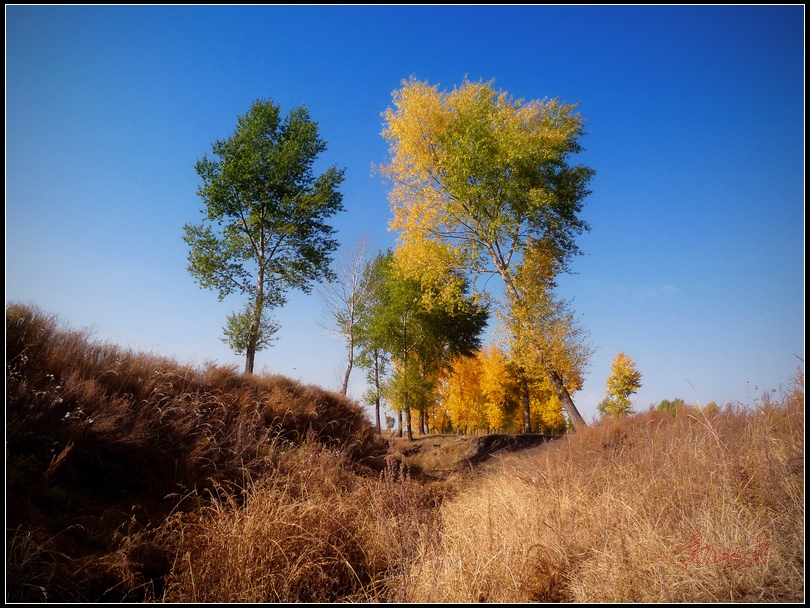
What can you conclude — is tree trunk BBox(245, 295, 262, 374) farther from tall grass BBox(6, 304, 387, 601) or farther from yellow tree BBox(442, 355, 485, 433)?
yellow tree BBox(442, 355, 485, 433)

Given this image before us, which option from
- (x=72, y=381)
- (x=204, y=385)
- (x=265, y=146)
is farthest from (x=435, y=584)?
(x=265, y=146)

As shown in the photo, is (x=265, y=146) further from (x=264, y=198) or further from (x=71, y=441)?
(x=71, y=441)

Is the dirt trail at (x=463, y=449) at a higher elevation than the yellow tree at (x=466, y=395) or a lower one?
lower

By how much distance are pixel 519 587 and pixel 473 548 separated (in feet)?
1.94

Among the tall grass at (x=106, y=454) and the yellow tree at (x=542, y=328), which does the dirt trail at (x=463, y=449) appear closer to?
the yellow tree at (x=542, y=328)

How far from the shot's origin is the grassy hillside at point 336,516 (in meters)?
3.12

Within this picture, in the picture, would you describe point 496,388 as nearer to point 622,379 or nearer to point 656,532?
point 622,379

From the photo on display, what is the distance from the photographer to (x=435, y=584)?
10.7 feet

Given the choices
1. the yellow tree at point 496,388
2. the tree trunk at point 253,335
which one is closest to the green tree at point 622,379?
the yellow tree at point 496,388
